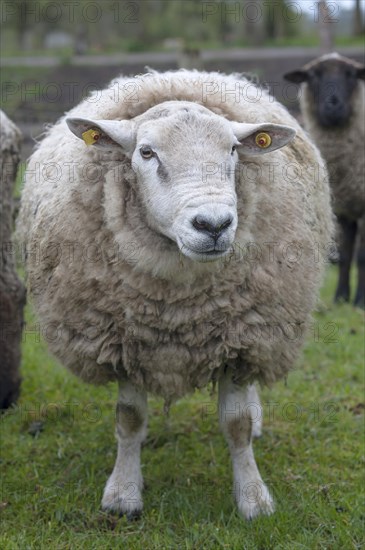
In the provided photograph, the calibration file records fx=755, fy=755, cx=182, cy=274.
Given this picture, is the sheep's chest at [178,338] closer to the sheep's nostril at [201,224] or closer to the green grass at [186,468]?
Answer: the sheep's nostril at [201,224]

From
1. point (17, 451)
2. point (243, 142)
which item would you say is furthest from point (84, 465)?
point (243, 142)

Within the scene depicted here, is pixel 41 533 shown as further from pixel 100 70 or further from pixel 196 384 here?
pixel 100 70

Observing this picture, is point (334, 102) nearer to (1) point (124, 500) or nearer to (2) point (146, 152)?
(2) point (146, 152)

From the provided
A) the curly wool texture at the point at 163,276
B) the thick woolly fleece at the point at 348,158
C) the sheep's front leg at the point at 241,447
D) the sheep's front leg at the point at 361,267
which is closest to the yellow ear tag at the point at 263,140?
the curly wool texture at the point at 163,276

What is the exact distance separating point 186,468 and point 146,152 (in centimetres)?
167

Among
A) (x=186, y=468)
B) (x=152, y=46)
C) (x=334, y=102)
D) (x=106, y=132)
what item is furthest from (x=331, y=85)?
(x=152, y=46)

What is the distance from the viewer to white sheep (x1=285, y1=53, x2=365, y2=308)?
629cm

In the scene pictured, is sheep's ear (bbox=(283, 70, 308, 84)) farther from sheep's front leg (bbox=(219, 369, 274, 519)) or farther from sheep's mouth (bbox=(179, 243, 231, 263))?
sheep's mouth (bbox=(179, 243, 231, 263))

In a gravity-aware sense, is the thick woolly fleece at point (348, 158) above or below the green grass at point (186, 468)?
above

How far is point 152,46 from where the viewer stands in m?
25.3

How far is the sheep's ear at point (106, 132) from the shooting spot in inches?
112

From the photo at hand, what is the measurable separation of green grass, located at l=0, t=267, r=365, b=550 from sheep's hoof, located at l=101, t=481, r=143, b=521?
47 mm

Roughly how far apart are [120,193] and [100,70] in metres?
18.3

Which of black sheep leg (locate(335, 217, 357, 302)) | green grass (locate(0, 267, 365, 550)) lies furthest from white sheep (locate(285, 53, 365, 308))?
green grass (locate(0, 267, 365, 550))
